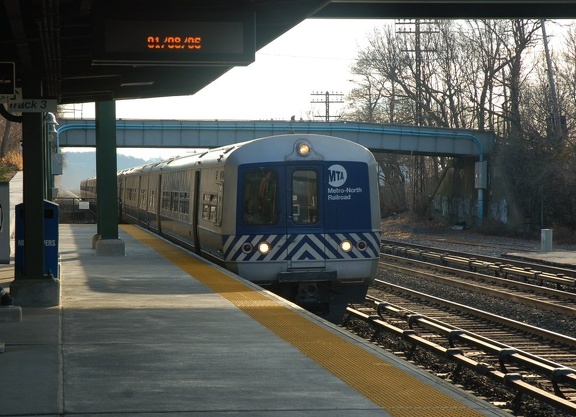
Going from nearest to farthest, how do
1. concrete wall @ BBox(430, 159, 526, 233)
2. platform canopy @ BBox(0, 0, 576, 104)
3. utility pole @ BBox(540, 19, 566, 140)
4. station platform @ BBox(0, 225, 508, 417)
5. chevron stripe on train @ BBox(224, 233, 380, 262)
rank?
1. station platform @ BBox(0, 225, 508, 417)
2. platform canopy @ BBox(0, 0, 576, 104)
3. chevron stripe on train @ BBox(224, 233, 380, 262)
4. utility pole @ BBox(540, 19, 566, 140)
5. concrete wall @ BBox(430, 159, 526, 233)

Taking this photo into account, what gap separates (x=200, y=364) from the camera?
339 inches

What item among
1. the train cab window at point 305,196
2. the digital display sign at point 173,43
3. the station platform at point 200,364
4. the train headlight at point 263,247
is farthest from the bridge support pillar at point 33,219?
the train cab window at point 305,196

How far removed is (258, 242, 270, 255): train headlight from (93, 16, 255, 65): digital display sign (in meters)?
4.86

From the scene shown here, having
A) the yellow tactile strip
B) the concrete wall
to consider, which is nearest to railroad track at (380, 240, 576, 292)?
the yellow tactile strip

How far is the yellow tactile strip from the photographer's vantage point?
23.2ft

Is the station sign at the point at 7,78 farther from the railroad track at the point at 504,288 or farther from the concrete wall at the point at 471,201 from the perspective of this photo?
the concrete wall at the point at 471,201

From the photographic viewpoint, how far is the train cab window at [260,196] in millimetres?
15133

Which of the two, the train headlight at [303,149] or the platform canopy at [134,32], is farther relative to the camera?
the train headlight at [303,149]

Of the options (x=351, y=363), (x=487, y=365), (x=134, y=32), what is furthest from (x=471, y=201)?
(x=351, y=363)

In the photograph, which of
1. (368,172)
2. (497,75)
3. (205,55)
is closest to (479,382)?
(205,55)

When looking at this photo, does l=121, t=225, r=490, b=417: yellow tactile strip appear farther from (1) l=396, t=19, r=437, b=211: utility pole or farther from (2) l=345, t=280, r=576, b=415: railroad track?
(1) l=396, t=19, r=437, b=211: utility pole

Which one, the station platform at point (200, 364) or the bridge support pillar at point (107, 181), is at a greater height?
the bridge support pillar at point (107, 181)

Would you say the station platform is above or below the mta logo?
below

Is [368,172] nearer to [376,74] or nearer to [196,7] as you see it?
[196,7]
